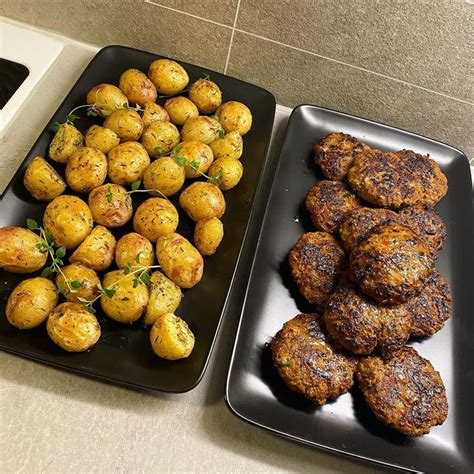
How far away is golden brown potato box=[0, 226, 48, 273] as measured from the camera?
109 centimetres

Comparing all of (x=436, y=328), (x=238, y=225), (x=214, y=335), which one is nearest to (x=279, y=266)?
(x=238, y=225)

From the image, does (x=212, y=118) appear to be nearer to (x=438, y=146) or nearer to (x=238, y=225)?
(x=238, y=225)

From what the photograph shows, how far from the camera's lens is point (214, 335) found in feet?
3.69

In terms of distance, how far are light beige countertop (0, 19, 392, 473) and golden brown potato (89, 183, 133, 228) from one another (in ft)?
1.18

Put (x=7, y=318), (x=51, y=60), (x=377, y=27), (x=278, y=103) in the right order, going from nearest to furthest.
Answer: (x=7, y=318) < (x=377, y=27) < (x=51, y=60) < (x=278, y=103)

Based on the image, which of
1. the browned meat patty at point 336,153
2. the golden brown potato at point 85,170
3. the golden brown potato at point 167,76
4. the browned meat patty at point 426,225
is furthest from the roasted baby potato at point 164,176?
the browned meat patty at point 426,225

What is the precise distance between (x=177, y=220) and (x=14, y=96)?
0.65m

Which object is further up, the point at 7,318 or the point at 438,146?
the point at 438,146

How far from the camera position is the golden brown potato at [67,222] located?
115cm

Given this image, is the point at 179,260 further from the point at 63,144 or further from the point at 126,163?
the point at 63,144

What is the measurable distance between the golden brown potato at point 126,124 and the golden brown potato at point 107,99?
4cm

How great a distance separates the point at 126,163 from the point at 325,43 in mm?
698

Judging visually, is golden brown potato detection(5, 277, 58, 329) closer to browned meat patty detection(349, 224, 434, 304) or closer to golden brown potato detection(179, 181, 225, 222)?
golden brown potato detection(179, 181, 225, 222)

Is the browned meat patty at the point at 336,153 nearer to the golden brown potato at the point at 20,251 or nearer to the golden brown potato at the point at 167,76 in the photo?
the golden brown potato at the point at 167,76
